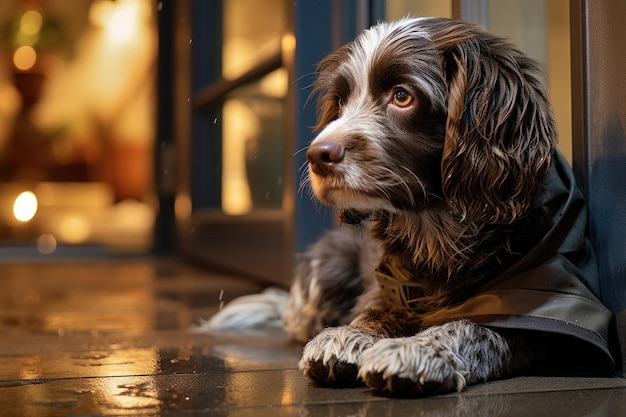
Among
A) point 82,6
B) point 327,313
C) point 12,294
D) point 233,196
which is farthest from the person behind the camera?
point 82,6

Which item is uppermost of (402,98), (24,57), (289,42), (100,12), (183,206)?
(100,12)

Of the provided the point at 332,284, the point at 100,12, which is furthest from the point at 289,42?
the point at 100,12

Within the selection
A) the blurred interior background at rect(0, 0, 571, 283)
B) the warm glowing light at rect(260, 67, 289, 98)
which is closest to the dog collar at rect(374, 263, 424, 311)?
the blurred interior background at rect(0, 0, 571, 283)

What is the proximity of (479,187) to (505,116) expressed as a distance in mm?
181

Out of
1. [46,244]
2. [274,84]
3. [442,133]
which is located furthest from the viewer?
[46,244]

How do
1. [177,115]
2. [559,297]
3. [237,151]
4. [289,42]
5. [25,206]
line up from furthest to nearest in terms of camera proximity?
[25,206] → [177,115] → [237,151] → [289,42] → [559,297]

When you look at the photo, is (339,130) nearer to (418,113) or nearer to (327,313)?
(418,113)

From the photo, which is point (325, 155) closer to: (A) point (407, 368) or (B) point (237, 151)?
(A) point (407, 368)

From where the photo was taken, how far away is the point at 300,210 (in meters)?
3.96

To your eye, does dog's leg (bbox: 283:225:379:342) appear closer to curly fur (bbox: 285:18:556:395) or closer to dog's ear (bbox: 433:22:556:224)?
curly fur (bbox: 285:18:556:395)

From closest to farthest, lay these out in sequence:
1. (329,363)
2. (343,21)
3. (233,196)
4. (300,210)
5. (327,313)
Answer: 1. (329,363)
2. (327,313)
3. (343,21)
4. (300,210)
5. (233,196)

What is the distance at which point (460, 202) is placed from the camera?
2074mm

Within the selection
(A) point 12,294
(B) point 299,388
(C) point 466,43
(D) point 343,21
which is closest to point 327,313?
(B) point 299,388

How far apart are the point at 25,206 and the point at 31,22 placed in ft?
6.69
